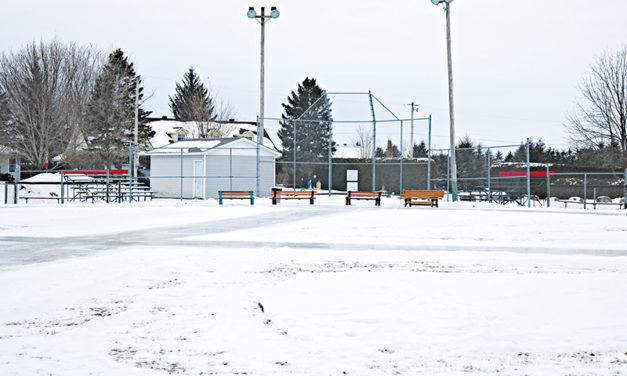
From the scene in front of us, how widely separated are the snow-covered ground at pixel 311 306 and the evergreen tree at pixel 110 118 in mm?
39315

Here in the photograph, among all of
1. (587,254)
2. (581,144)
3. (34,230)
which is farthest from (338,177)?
(587,254)

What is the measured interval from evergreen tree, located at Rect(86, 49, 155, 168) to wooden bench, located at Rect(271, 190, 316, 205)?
26.8 meters

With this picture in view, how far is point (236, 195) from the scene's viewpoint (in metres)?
26.3

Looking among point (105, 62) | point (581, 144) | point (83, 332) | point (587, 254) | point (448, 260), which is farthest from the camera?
point (105, 62)

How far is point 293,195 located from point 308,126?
73.0ft

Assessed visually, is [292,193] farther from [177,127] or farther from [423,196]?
[177,127]

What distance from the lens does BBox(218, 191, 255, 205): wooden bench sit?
24.6 m

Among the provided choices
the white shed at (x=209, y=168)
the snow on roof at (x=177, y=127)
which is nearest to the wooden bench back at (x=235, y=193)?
the white shed at (x=209, y=168)

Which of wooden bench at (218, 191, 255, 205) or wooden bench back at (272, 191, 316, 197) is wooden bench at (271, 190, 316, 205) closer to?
wooden bench back at (272, 191, 316, 197)

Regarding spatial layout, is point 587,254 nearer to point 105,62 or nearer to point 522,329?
point 522,329

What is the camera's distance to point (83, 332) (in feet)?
15.9

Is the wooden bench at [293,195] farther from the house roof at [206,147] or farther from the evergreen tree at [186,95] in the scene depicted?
the evergreen tree at [186,95]

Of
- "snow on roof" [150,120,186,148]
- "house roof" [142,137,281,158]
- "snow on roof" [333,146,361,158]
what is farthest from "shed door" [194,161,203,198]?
"snow on roof" [333,146,361,158]

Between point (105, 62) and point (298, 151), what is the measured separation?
19689mm
